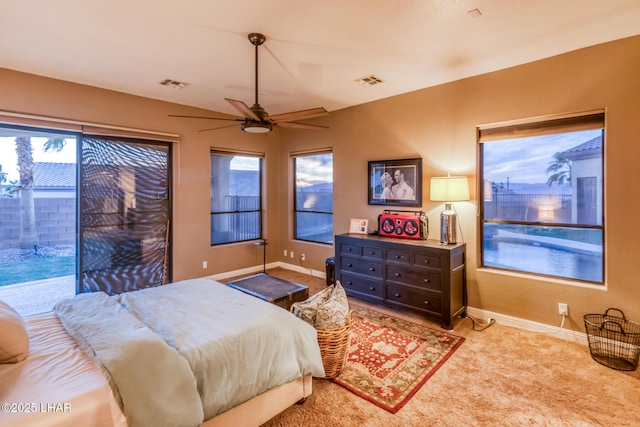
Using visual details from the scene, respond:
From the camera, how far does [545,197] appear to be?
10.5 ft

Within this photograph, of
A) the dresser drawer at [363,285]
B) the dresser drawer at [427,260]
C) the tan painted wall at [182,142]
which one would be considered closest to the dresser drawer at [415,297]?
the dresser drawer at [363,285]

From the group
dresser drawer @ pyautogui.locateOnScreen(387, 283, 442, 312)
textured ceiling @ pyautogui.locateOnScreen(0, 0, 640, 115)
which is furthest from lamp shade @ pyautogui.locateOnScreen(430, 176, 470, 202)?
textured ceiling @ pyautogui.locateOnScreen(0, 0, 640, 115)

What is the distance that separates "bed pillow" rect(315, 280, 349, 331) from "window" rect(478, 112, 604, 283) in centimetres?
205

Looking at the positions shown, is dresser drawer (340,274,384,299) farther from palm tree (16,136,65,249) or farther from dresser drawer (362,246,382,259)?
palm tree (16,136,65,249)

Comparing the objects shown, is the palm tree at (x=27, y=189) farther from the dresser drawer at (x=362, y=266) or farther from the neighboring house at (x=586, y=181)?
the neighboring house at (x=586, y=181)

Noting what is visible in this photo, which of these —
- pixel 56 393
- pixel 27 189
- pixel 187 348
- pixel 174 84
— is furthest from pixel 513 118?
pixel 27 189

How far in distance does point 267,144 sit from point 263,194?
0.92 meters

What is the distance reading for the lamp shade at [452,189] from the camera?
3.38 m

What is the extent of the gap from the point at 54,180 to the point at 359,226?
3.90 metres

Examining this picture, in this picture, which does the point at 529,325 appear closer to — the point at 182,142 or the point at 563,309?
the point at 563,309

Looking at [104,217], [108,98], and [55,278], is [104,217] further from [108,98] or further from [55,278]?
[108,98]

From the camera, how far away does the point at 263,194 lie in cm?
570

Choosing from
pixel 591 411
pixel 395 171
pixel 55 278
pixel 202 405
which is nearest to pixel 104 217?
pixel 55 278

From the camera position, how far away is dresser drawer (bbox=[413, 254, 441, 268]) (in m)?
3.24
